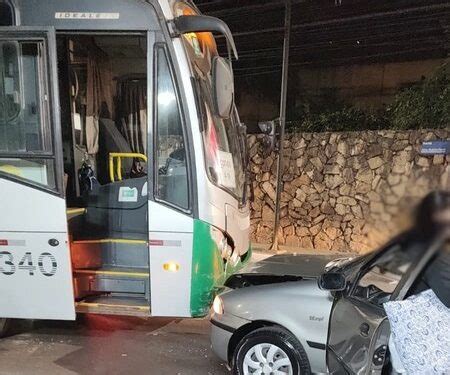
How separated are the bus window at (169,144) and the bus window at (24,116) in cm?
99

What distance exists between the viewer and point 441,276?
2279mm

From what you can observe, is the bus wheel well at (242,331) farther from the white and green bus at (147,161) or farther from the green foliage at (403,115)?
the green foliage at (403,115)

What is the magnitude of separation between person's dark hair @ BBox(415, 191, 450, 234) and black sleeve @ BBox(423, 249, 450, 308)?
195 millimetres

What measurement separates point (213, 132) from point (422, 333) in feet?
9.03

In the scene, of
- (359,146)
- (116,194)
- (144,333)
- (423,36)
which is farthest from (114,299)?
(423,36)

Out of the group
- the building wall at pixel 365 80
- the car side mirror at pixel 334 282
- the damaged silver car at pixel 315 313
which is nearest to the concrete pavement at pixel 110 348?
the damaged silver car at pixel 315 313

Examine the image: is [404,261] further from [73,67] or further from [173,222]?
[73,67]

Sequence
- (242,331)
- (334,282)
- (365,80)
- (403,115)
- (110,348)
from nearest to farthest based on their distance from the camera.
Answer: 1. (334,282)
2. (242,331)
3. (110,348)
4. (403,115)
5. (365,80)

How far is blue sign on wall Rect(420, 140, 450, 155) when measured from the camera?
25.5 ft

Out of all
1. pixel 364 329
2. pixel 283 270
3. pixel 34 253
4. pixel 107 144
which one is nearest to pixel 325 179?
pixel 107 144

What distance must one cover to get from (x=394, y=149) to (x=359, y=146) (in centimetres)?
70

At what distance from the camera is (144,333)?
5180 millimetres

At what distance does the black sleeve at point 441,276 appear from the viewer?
225cm

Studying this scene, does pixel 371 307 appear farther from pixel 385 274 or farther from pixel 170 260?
pixel 170 260
